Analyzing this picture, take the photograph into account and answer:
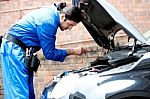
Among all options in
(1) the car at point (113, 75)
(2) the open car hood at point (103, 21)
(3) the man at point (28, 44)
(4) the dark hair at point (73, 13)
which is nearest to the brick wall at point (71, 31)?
(2) the open car hood at point (103, 21)

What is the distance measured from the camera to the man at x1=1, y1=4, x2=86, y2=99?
239 inches

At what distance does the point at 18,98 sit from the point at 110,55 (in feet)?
4.59

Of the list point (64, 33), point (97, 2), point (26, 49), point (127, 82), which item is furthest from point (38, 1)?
point (127, 82)

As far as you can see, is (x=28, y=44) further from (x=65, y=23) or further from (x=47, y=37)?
(x=65, y=23)

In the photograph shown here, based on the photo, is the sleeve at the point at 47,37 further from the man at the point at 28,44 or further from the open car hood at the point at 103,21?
the open car hood at the point at 103,21

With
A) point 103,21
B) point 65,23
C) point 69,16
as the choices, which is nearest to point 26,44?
point 65,23

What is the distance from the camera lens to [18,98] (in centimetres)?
614

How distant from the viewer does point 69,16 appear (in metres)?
5.96

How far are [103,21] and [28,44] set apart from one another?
101cm

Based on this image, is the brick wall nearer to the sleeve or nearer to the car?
the sleeve

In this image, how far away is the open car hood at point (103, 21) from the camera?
16.9ft

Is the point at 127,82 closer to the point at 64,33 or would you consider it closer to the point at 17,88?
the point at 17,88

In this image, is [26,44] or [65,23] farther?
[26,44]

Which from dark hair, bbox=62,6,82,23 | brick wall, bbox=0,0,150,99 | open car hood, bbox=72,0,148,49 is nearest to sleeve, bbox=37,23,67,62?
dark hair, bbox=62,6,82,23
